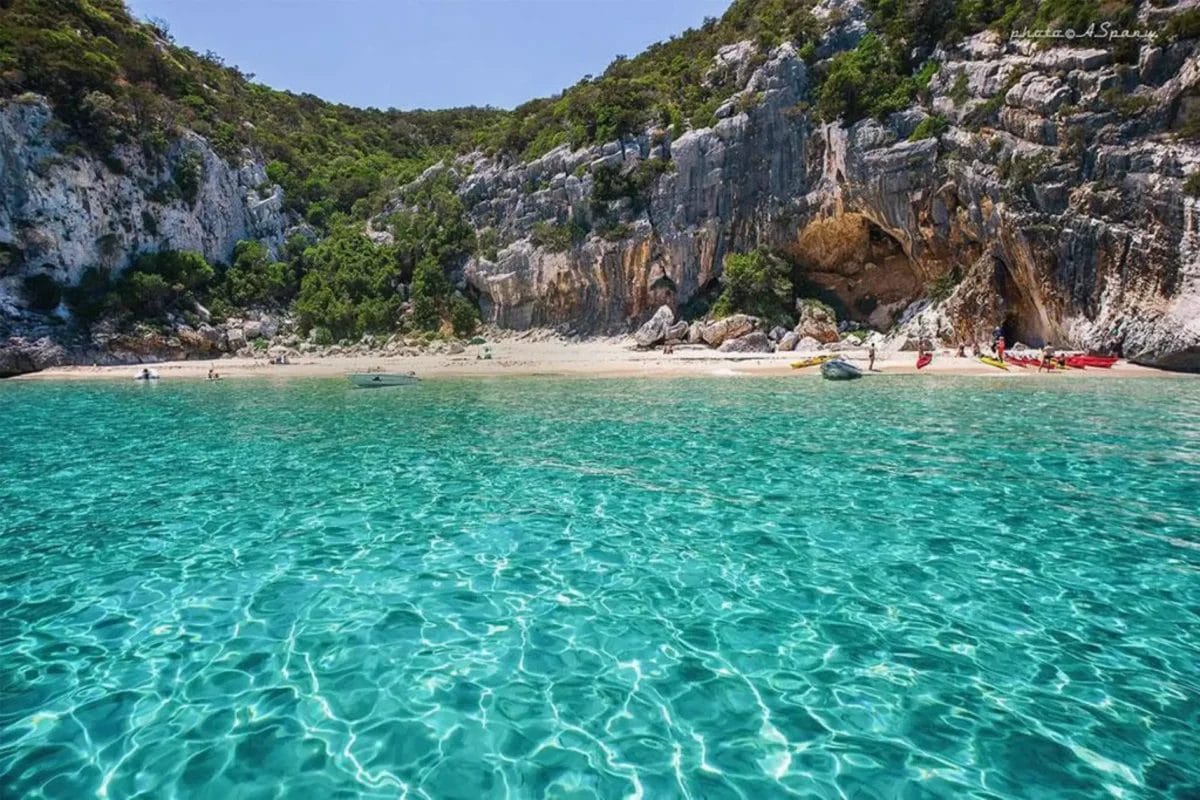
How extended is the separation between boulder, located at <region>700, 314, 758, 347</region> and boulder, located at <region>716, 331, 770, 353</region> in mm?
558

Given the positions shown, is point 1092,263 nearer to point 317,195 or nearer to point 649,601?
point 649,601

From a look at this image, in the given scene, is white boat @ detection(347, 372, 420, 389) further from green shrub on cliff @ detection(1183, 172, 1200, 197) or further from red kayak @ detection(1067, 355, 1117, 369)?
green shrub on cliff @ detection(1183, 172, 1200, 197)

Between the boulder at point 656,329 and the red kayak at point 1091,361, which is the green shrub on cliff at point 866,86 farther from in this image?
the red kayak at point 1091,361

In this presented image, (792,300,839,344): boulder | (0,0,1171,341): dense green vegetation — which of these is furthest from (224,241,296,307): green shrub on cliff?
(792,300,839,344): boulder

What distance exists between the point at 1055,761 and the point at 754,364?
28695 millimetres

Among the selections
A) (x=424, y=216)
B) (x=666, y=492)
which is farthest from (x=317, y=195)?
(x=666, y=492)

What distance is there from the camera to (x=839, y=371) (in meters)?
25.7

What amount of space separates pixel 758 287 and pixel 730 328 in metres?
3.52

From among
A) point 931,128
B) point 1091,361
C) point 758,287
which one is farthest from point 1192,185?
point 758,287

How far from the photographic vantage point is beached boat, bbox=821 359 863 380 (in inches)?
1010

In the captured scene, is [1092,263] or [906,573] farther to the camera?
[1092,263]

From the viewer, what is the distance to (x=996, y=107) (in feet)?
106

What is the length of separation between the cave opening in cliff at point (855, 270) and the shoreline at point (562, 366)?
7.41 metres

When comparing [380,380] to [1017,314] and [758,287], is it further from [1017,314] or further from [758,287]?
[1017,314]
